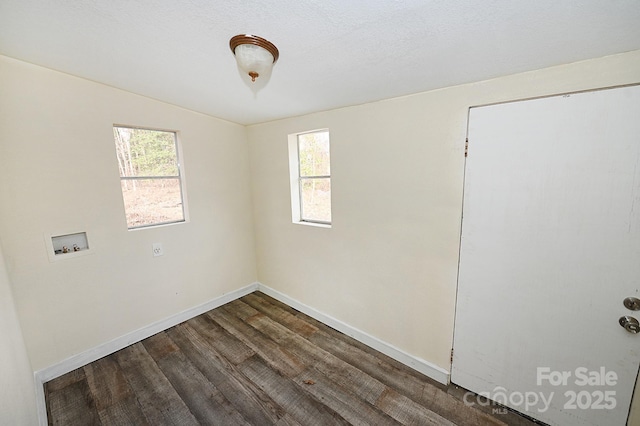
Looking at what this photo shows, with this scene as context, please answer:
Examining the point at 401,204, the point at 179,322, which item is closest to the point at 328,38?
the point at 401,204

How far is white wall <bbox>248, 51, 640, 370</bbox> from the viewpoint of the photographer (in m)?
1.58

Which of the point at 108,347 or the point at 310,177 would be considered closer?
the point at 108,347

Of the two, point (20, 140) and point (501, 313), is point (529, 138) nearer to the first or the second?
point (501, 313)

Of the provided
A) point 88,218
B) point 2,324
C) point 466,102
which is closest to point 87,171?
point 88,218

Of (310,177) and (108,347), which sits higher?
(310,177)

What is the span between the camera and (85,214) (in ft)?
7.07

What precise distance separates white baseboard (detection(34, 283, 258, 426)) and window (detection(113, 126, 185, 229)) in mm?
1084

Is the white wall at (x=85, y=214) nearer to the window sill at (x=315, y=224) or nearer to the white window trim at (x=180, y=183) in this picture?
the white window trim at (x=180, y=183)

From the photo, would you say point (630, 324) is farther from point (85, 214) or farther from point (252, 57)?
point (85, 214)

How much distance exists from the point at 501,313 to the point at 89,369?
3.37 metres

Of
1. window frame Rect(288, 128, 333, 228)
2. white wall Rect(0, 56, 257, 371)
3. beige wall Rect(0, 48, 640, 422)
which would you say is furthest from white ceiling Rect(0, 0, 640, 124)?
window frame Rect(288, 128, 333, 228)

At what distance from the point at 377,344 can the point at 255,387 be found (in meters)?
1.13

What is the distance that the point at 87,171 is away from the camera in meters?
2.13

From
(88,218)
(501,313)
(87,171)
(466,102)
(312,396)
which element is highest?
(466,102)
